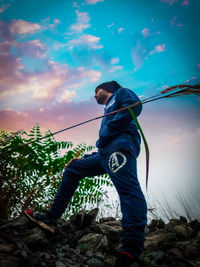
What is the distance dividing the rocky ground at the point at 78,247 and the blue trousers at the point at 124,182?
1.08 ft

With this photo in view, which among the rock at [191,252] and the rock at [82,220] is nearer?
the rock at [191,252]

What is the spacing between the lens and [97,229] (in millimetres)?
1932

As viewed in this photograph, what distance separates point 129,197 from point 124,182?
A: 13cm

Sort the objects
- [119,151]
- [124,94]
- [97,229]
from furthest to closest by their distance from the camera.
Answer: [97,229]
[124,94]
[119,151]

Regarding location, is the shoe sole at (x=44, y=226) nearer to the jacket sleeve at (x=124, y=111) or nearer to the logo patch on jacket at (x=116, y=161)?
the logo patch on jacket at (x=116, y=161)

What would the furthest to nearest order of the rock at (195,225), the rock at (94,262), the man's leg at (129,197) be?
the rock at (195,225), the rock at (94,262), the man's leg at (129,197)

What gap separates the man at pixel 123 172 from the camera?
109 cm

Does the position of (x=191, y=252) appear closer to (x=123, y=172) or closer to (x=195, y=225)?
(x=195, y=225)

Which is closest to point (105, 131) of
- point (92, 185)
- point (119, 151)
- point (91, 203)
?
point (119, 151)

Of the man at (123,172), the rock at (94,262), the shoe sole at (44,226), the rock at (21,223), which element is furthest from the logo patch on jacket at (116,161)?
the rock at (21,223)

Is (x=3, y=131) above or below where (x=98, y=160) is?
above

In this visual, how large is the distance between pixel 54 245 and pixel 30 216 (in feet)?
1.34

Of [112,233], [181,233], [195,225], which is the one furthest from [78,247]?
[195,225]

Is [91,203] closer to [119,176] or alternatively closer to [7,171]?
[7,171]
